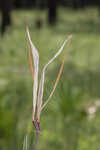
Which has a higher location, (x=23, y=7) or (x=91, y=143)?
(x=91, y=143)

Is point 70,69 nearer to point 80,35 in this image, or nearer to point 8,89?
point 8,89

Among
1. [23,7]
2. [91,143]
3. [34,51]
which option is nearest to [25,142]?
[34,51]

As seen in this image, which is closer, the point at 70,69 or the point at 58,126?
the point at 58,126

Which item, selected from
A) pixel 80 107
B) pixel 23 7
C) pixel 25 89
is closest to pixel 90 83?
pixel 25 89

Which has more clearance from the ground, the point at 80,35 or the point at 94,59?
the point at 94,59

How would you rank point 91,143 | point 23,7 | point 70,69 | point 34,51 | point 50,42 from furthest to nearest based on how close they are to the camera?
point 23,7
point 50,42
point 70,69
point 91,143
point 34,51

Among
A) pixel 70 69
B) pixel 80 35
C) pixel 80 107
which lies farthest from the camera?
pixel 80 35

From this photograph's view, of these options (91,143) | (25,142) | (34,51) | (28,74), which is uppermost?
(34,51)

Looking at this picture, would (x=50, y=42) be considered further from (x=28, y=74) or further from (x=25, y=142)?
(x=25, y=142)

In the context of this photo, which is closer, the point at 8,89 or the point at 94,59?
the point at 8,89
